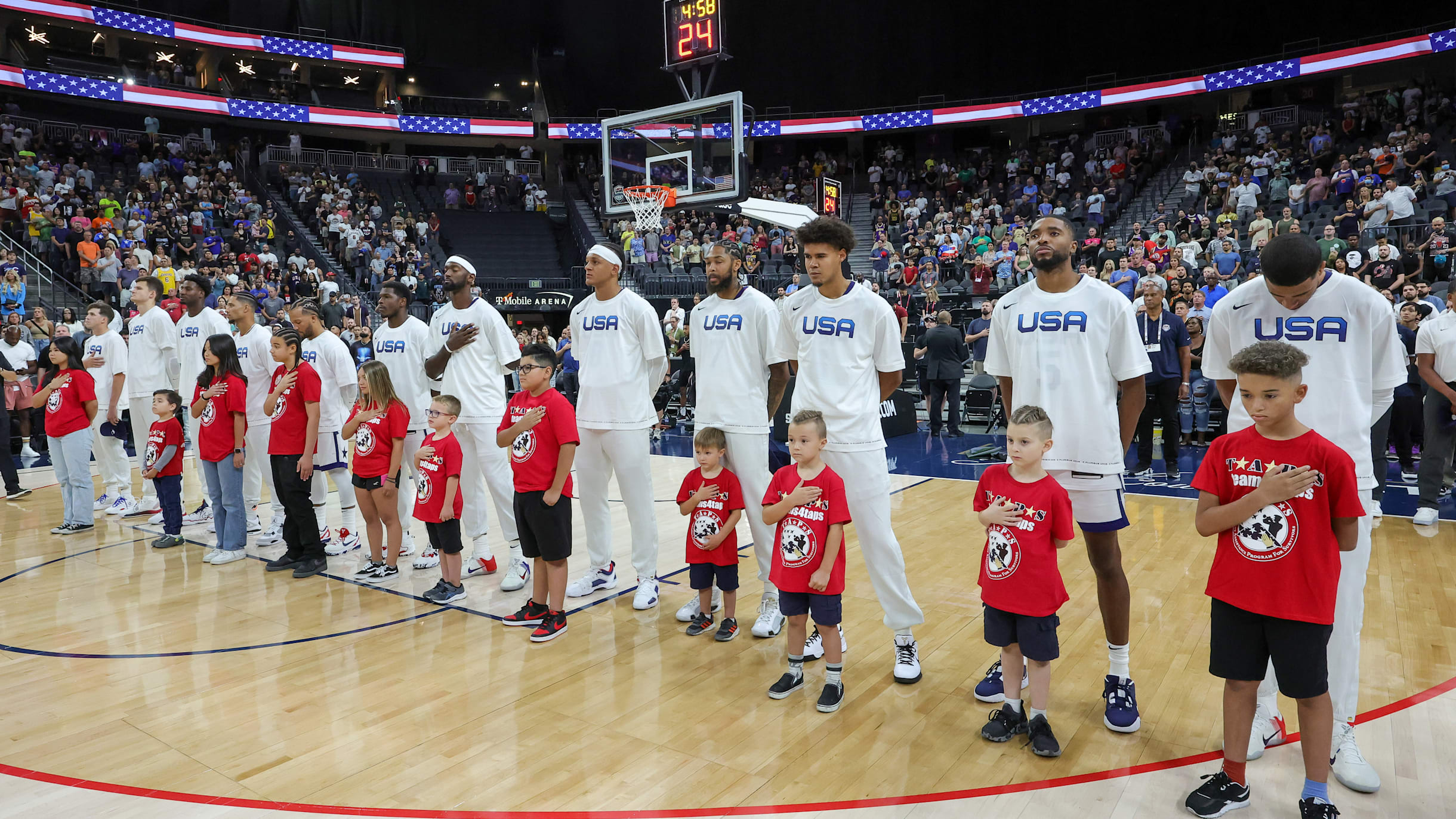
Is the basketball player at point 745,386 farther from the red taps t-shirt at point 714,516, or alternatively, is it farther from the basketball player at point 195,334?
the basketball player at point 195,334

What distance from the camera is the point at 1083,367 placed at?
3.43 metres

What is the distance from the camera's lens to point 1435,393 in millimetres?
6359

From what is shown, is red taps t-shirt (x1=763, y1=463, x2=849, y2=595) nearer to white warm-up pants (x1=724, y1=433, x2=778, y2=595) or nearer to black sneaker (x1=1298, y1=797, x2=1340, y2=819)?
white warm-up pants (x1=724, y1=433, x2=778, y2=595)

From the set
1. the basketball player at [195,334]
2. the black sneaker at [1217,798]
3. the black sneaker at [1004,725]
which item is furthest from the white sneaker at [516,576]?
the black sneaker at [1217,798]

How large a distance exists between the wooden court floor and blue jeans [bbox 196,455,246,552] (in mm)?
496

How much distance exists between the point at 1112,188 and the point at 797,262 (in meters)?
8.61

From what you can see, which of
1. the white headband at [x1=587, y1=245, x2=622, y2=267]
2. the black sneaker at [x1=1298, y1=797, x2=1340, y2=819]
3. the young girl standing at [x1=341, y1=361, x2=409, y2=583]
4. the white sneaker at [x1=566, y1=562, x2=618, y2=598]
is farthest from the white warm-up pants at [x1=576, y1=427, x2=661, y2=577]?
the black sneaker at [x1=1298, y1=797, x2=1340, y2=819]

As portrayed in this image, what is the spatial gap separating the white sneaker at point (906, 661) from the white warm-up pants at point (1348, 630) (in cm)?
143

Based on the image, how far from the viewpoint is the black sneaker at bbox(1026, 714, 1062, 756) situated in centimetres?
315

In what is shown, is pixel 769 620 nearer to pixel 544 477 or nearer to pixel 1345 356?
pixel 544 477

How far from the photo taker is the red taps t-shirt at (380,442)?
5.49m

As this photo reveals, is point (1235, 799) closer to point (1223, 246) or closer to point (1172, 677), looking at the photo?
point (1172, 677)

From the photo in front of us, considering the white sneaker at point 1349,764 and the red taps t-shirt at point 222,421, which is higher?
the red taps t-shirt at point 222,421

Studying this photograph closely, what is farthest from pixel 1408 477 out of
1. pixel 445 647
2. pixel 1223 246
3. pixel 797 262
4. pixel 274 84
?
pixel 274 84
